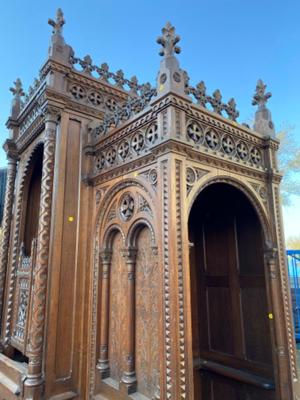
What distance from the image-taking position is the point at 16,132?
4887 mm

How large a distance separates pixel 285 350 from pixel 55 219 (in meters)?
2.87

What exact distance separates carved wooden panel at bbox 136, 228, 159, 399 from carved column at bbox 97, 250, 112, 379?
507 mm

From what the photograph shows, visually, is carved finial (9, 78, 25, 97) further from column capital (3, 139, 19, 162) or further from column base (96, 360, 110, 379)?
column base (96, 360, 110, 379)

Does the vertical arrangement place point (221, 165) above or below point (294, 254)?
above

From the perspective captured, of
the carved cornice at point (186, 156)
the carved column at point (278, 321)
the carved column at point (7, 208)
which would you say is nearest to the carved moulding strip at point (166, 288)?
the carved cornice at point (186, 156)

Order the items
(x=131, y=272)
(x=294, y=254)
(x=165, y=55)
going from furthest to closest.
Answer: (x=294, y=254)
(x=131, y=272)
(x=165, y=55)

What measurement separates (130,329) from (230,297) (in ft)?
5.78

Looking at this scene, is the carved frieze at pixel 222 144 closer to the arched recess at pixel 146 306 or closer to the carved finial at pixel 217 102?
the carved finial at pixel 217 102

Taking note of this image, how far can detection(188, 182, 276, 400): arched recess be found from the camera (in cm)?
350

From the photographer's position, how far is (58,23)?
3725 millimetres

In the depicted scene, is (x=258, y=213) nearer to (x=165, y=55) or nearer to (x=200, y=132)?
(x=200, y=132)

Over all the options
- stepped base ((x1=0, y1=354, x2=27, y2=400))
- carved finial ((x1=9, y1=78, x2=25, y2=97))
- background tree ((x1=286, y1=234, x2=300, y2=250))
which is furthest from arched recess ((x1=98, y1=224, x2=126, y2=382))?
background tree ((x1=286, y1=234, x2=300, y2=250))

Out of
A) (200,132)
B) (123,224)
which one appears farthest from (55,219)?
(200,132)

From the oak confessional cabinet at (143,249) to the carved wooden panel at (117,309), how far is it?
0.06ft
